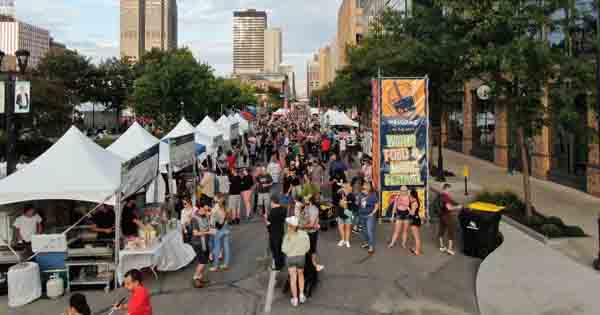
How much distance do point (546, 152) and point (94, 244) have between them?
19593mm

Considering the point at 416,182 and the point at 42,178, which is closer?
the point at 42,178

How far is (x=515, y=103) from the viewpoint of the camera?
47.0 feet

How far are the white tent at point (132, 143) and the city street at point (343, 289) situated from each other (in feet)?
24.2

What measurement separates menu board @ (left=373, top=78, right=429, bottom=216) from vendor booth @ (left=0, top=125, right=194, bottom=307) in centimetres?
640

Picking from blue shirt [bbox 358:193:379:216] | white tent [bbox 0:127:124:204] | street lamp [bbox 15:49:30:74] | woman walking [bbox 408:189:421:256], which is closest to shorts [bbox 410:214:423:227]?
woman walking [bbox 408:189:421:256]

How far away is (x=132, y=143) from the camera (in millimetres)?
18156

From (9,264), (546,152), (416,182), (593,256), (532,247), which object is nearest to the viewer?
(9,264)

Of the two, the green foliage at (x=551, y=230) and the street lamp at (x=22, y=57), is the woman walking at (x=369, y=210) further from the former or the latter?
the street lamp at (x=22, y=57)

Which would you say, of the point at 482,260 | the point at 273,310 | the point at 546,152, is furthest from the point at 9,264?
the point at 546,152

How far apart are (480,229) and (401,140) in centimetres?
439

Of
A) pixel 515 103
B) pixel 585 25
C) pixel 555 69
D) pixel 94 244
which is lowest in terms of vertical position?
pixel 94 244

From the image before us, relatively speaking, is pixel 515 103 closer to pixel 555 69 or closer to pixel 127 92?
pixel 555 69

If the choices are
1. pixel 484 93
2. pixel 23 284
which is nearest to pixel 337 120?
pixel 484 93

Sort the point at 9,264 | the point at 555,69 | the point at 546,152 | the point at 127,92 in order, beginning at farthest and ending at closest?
the point at 127,92 → the point at 546,152 → the point at 555,69 → the point at 9,264
